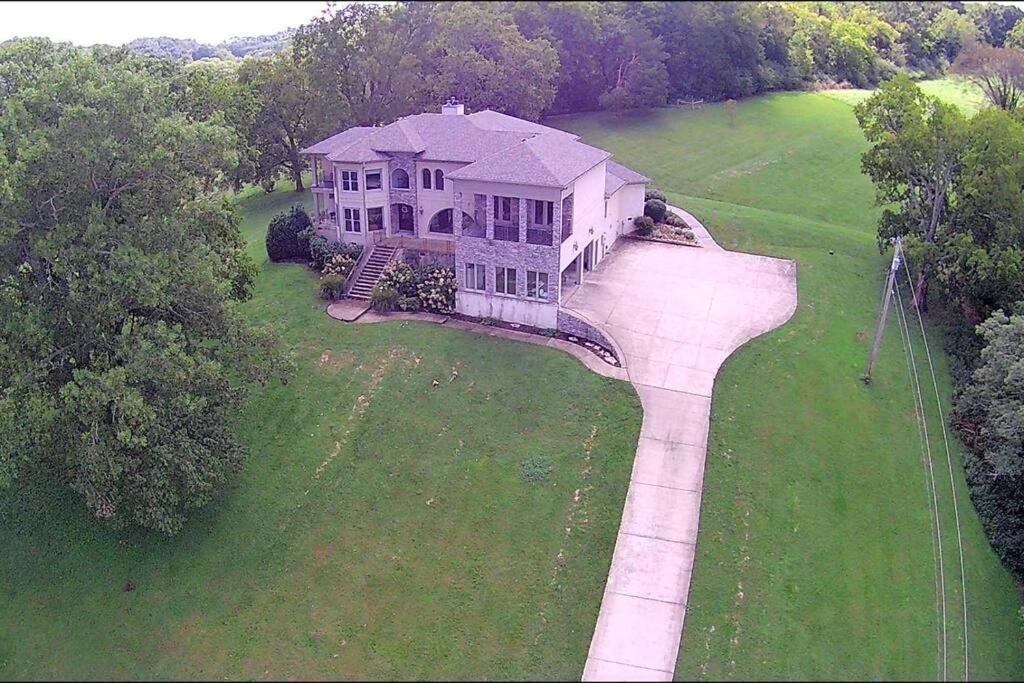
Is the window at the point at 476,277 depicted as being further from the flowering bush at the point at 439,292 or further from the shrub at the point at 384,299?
the shrub at the point at 384,299

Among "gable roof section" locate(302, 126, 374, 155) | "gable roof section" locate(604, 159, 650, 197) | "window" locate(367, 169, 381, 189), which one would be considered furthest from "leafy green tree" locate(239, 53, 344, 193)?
"gable roof section" locate(604, 159, 650, 197)

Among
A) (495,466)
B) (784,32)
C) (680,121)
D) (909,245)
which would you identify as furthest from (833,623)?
(784,32)

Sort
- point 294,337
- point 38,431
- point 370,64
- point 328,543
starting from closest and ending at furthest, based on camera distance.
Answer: point 38,431
point 328,543
point 294,337
point 370,64

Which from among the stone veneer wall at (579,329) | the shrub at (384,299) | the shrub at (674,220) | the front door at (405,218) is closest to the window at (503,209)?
the stone veneer wall at (579,329)

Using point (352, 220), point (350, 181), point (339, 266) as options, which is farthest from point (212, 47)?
point (339, 266)

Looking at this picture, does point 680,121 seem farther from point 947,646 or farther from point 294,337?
point 947,646

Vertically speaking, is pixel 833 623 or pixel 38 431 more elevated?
pixel 38 431
